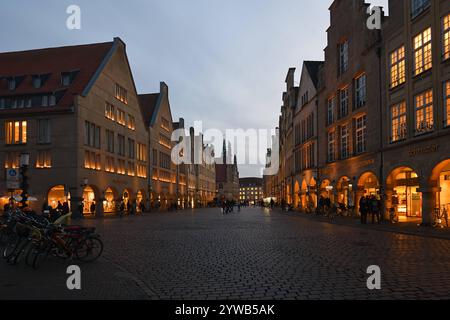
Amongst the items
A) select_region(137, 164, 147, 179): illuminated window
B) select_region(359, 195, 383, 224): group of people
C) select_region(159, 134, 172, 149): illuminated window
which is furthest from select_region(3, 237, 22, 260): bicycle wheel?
select_region(159, 134, 172, 149): illuminated window

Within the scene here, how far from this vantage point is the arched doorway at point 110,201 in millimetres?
56009

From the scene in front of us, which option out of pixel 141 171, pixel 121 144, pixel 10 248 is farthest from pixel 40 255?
pixel 141 171

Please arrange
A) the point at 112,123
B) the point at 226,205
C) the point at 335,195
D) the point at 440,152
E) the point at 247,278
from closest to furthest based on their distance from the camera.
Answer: the point at 247,278 → the point at 440,152 → the point at 335,195 → the point at 112,123 → the point at 226,205

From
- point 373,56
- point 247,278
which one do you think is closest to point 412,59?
Result: point 373,56

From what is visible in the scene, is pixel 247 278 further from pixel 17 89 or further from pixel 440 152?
pixel 17 89

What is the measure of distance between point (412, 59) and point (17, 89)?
132 ft

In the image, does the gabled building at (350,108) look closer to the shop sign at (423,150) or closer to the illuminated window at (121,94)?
the shop sign at (423,150)

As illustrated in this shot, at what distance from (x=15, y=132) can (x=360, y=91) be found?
109 ft

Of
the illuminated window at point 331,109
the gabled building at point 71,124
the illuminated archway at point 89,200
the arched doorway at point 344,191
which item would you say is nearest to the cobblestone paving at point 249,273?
the arched doorway at point 344,191

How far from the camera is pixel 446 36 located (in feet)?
77.7

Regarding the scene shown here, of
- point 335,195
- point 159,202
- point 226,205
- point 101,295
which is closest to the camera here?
point 101,295

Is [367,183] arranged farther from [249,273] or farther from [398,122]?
[249,273]

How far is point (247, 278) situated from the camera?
10188mm

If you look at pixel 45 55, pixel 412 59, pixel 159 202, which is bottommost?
pixel 159 202
